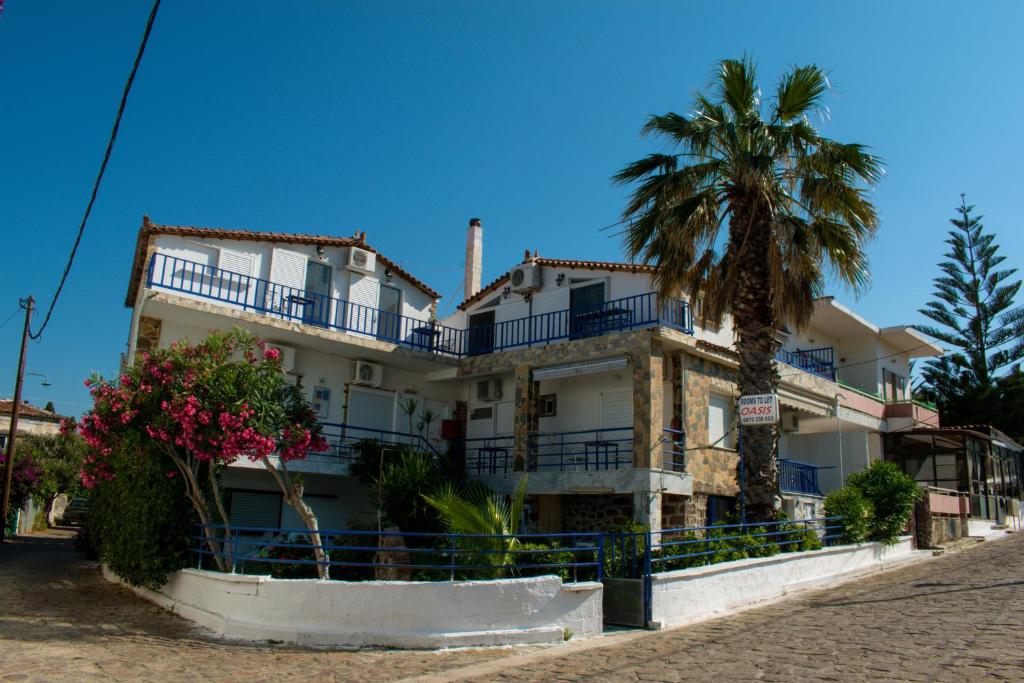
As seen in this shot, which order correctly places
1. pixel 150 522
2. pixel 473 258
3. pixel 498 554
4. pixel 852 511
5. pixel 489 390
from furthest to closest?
1. pixel 473 258
2. pixel 489 390
3. pixel 852 511
4. pixel 150 522
5. pixel 498 554

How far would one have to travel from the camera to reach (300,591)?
375 inches

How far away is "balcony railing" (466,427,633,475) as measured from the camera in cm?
1759

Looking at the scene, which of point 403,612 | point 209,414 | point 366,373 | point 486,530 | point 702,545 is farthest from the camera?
point 366,373

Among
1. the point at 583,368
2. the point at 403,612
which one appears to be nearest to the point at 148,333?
the point at 583,368

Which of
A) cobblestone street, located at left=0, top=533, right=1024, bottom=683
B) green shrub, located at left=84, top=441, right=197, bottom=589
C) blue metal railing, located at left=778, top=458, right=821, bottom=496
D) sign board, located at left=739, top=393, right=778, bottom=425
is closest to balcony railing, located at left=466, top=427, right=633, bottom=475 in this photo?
sign board, located at left=739, top=393, right=778, bottom=425

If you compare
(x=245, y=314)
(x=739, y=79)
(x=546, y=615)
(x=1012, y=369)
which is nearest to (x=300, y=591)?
(x=546, y=615)

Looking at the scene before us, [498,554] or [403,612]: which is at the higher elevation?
[498,554]

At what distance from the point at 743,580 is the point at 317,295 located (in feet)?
37.3

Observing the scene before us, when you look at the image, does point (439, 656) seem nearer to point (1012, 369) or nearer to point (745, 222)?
point (745, 222)

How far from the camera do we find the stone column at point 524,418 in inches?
729

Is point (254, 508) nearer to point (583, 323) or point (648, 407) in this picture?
point (583, 323)

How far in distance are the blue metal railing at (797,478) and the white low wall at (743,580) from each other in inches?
175

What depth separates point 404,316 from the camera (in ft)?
65.9

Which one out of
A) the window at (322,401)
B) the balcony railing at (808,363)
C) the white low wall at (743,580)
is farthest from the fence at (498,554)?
the balcony railing at (808,363)
